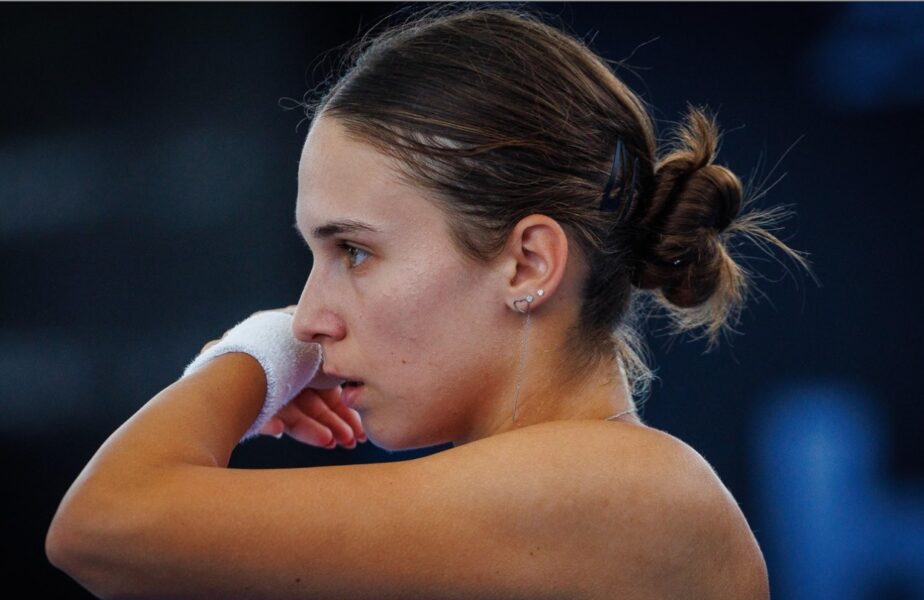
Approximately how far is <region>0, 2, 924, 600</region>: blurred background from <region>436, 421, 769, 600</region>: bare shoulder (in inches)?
63.7

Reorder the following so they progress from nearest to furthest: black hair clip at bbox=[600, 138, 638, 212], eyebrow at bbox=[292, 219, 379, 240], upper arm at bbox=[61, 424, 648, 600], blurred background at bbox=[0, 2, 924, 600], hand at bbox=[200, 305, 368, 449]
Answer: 1. upper arm at bbox=[61, 424, 648, 600]
2. eyebrow at bbox=[292, 219, 379, 240]
3. black hair clip at bbox=[600, 138, 638, 212]
4. hand at bbox=[200, 305, 368, 449]
5. blurred background at bbox=[0, 2, 924, 600]

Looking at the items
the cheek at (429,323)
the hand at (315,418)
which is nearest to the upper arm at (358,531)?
the cheek at (429,323)

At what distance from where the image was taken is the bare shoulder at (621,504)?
1095 millimetres

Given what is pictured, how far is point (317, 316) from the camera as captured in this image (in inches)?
50.3

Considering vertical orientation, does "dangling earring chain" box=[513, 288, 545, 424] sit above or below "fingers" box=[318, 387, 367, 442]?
above

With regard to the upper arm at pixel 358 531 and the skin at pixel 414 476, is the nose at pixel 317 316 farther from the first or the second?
the upper arm at pixel 358 531

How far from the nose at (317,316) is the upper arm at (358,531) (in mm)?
225

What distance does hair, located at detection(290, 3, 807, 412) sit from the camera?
48.8 inches

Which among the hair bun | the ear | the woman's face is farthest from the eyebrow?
the hair bun

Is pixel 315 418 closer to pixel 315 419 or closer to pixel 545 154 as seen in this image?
pixel 315 419

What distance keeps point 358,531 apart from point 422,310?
0.91 ft

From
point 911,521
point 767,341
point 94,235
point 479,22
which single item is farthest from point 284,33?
point 911,521

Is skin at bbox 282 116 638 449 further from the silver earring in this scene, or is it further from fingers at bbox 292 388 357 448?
fingers at bbox 292 388 357 448

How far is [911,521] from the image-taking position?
8.89ft
